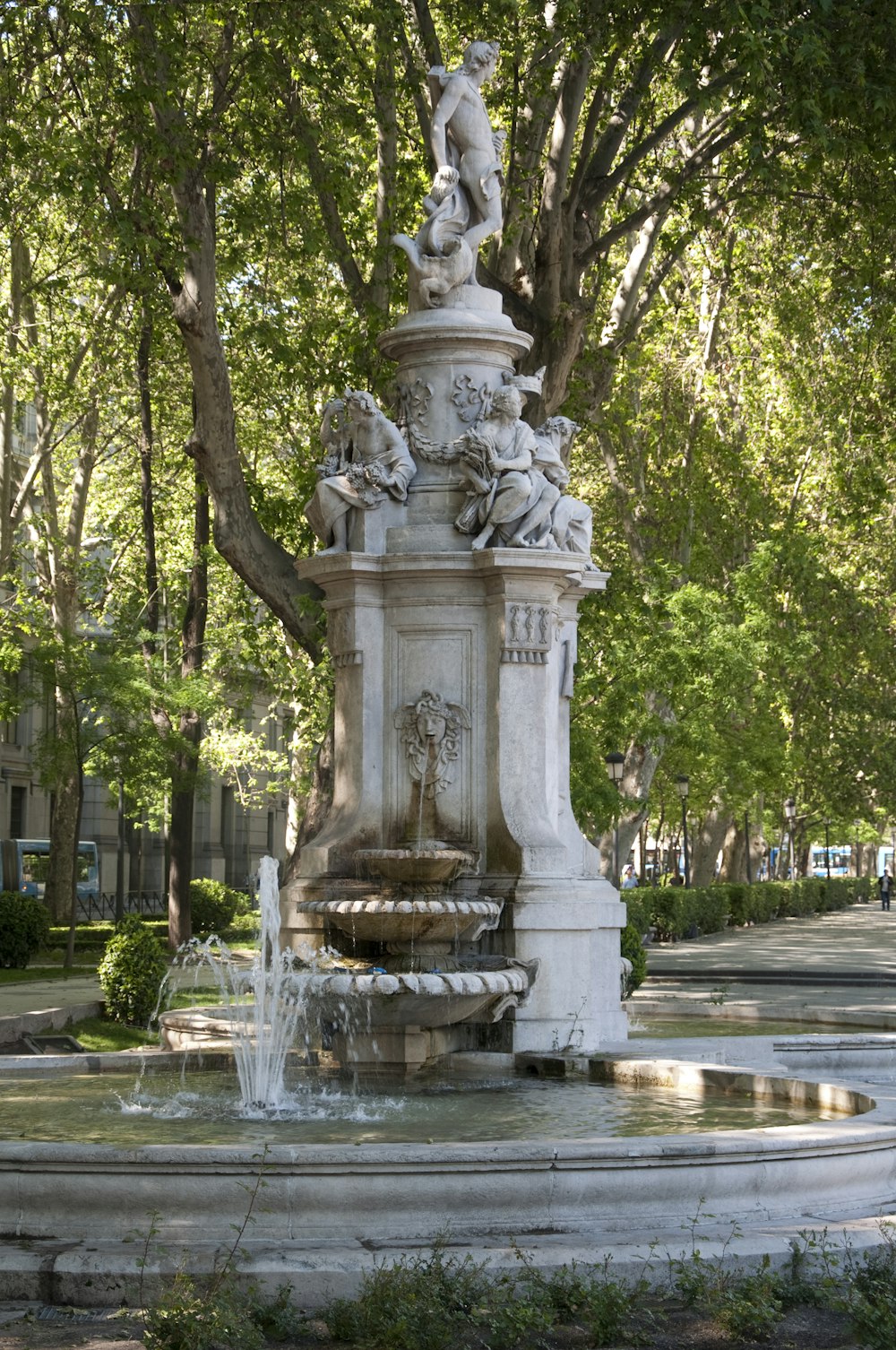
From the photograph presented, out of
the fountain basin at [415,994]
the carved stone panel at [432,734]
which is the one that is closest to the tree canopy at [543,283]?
the carved stone panel at [432,734]

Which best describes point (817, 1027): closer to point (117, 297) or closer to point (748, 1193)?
point (748, 1193)

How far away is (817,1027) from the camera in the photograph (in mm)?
16109

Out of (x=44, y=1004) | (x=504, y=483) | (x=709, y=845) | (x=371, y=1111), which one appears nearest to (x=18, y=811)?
(x=709, y=845)

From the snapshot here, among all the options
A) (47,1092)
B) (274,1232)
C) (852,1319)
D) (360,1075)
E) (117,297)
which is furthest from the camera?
(117,297)

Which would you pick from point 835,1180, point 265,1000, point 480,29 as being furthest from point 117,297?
point 835,1180

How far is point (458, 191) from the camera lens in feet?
45.3

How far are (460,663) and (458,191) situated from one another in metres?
3.68

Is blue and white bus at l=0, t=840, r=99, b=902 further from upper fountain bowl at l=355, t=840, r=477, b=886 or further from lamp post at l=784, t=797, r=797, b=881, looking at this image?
upper fountain bowl at l=355, t=840, r=477, b=886

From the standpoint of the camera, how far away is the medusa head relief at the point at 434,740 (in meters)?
12.7

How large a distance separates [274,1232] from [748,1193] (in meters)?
1.97

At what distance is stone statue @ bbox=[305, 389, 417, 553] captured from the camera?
13.0m

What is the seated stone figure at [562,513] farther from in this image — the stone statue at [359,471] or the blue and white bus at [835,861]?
the blue and white bus at [835,861]

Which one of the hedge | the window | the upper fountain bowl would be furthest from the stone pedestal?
the window

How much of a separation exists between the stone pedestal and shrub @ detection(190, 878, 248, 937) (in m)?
21.9
